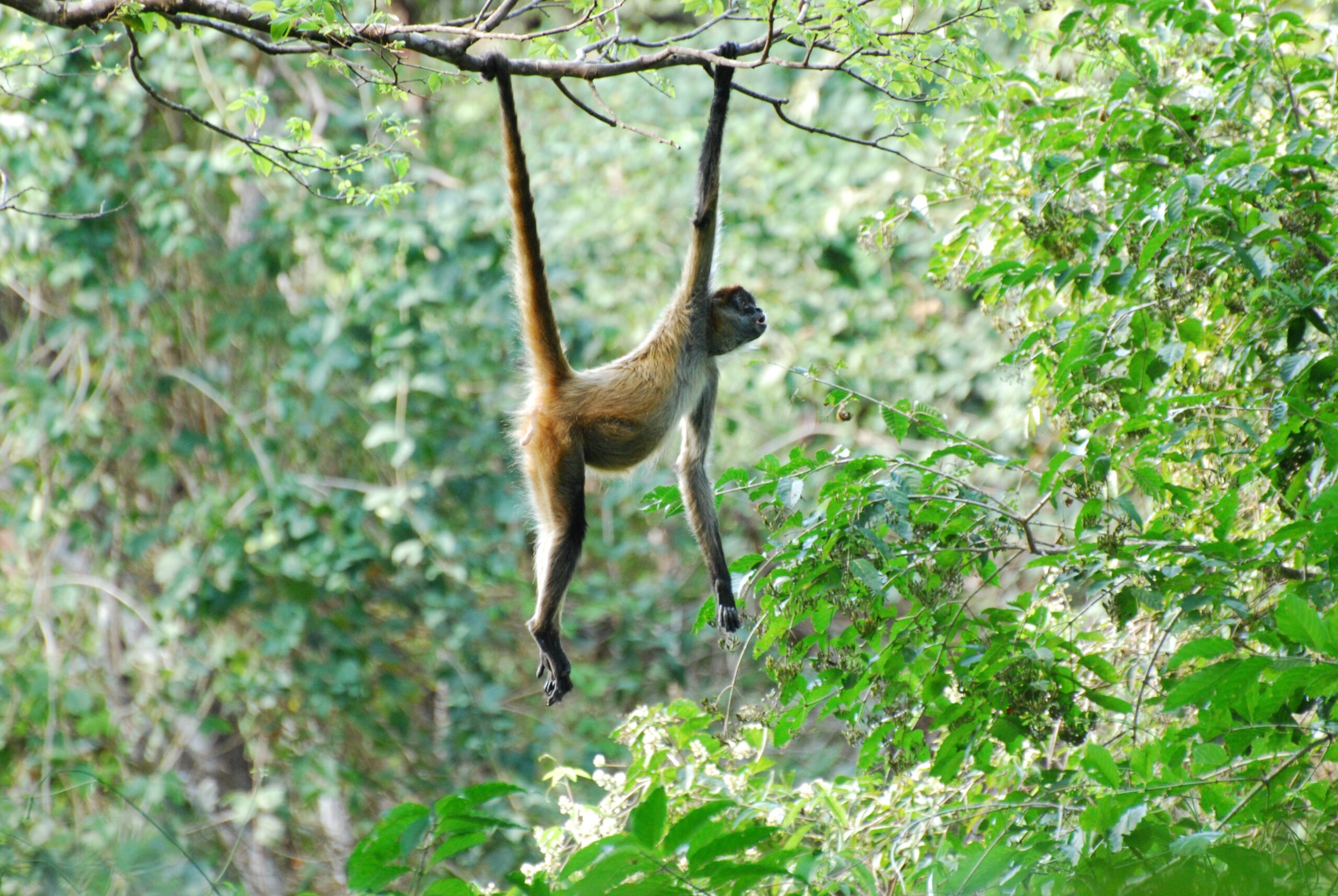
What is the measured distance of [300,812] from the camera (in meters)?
7.48

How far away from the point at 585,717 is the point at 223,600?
2.39 m

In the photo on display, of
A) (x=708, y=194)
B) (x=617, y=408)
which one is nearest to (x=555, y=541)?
(x=617, y=408)

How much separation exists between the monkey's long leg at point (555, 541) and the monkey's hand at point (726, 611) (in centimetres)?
48

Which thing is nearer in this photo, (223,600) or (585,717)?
(223,600)

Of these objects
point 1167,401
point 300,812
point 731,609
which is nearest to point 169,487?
point 300,812

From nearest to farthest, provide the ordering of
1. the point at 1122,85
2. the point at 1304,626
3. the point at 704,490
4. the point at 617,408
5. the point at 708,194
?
the point at 1304,626, the point at 1122,85, the point at 708,194, the point at 617,408, the point at 704,490

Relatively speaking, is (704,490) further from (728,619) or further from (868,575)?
(868,575)

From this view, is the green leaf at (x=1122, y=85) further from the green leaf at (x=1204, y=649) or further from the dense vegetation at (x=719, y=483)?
the green leaf at (x=1204, y=649)

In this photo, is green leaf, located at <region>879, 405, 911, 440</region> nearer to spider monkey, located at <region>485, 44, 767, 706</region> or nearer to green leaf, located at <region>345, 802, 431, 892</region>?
spider monkey, located at <region>485, 44, 767, 706</region>

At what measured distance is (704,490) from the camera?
448cm

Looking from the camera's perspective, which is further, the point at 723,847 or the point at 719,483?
the point at 719,483

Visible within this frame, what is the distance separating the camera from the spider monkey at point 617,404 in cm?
378

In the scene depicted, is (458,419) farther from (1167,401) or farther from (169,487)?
(1167,401)

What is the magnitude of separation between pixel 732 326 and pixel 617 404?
0.60 metres
